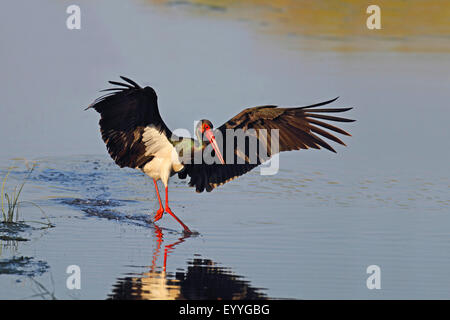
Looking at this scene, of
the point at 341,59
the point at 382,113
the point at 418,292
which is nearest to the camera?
the point at 418,292

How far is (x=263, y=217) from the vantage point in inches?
388

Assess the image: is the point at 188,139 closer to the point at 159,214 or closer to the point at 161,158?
the point at 161,158

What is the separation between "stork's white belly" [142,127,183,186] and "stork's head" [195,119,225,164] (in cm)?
40

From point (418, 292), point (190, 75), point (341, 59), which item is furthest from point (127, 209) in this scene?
point (341, 59)

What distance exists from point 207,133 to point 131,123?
908 millimetres

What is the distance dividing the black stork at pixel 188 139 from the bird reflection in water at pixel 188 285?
1.63 meters

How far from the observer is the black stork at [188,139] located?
9234mm

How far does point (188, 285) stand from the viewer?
724 centimetres

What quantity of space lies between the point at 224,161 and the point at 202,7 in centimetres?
1063

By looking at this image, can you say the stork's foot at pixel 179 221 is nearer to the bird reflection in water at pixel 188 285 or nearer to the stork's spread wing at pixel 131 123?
the stork's spread wing at pixel 131 123

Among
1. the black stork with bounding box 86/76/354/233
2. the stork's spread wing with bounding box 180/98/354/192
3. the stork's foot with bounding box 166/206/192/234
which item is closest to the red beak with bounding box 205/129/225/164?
the black stork with bounding box 86/76/354/233

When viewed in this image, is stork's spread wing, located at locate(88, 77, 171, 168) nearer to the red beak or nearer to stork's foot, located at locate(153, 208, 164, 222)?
the red beak

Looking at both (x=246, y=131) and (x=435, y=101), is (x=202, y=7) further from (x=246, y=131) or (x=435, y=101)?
(x=246, y=131)

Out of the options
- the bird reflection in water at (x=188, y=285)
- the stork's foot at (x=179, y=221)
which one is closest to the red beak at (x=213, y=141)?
the stork's foot at (x=179, y=221)
